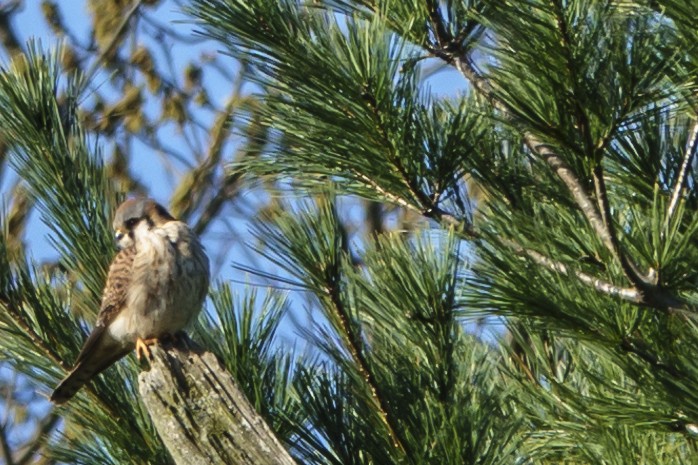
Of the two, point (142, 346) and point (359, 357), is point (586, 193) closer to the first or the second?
point (359, 357)

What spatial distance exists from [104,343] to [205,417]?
3.05 ft

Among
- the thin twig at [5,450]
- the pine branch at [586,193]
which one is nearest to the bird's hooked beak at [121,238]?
the pine branch at [586,193]

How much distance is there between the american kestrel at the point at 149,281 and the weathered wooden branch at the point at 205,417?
93 centimetres

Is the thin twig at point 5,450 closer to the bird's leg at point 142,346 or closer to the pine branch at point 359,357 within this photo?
the bird's leg at point 142,346

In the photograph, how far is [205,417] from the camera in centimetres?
198

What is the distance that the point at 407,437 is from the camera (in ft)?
7.30

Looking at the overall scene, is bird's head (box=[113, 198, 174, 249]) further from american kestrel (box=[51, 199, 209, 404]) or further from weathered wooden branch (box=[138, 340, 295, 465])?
weathered wooden branch (box=[138, 340, 295, 465])

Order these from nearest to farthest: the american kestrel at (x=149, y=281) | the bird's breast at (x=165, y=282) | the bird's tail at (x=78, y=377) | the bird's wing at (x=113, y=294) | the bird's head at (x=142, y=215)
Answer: the bird's tail at (x=78, y=377)
the bird's wing at (x=113, y=294)
the american kestrel at (x=149, y=281)
the bird's breast at (x=165, y=282)
the bird's head at (x=142, y=215)

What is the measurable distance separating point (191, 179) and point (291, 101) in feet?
10.3

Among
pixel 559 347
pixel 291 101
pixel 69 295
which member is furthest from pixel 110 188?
pixel 559 347

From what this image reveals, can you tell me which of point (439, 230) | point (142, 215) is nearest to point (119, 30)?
point (142, 215)

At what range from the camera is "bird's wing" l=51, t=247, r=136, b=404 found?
2.54m

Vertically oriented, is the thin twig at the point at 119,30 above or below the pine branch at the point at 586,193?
above

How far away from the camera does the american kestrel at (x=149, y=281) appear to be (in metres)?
3.22
